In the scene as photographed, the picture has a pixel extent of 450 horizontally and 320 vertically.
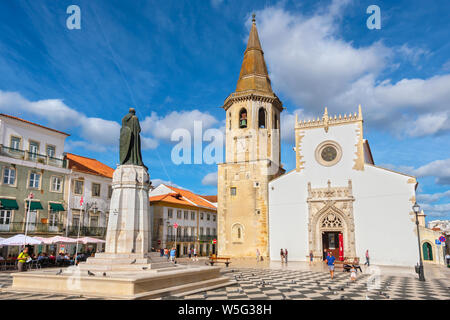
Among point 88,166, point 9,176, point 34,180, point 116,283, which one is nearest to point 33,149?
point 34,180

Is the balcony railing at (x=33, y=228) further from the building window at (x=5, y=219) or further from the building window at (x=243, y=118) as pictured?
the building window at (x=243, y=118)

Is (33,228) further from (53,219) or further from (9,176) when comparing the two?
(9,176)

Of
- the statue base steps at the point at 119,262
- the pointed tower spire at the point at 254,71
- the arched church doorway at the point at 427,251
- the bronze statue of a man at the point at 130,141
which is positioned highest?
the pointed tower spire at the point at 254,71

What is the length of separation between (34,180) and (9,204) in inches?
112

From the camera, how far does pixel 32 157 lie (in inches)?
1032

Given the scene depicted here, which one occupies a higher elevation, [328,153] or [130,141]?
[328,153]

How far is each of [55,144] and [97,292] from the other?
73.5 ft

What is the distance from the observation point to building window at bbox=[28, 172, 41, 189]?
25689mm

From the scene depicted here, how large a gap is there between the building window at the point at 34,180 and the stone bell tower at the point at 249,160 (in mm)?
16122

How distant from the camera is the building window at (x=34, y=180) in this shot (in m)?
25.7

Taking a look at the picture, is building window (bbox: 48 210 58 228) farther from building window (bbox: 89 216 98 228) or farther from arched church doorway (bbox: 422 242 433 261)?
arched church doorway (bbox: 422 242 433 261)

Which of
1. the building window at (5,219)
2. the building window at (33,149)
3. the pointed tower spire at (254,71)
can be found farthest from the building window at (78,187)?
the pointed tower spire at (254,71)

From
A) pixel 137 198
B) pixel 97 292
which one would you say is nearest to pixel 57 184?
pixel 137 198

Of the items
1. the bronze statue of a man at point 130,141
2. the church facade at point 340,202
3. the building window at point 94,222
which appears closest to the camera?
the bronze statue of a man at point 130,141
